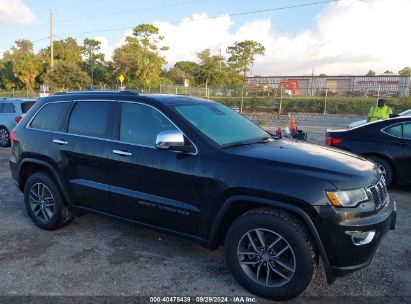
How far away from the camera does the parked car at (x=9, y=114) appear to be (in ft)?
38.8

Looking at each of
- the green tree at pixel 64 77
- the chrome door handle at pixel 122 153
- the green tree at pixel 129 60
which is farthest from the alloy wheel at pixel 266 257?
the green tree at pixel 129 60

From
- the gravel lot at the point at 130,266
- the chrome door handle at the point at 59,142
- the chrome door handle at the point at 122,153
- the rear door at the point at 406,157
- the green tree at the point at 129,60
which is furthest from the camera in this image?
the green tree at the point at 129,60

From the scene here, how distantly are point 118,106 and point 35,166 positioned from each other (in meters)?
1.64

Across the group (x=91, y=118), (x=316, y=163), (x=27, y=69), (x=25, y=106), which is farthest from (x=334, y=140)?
(x=27, y=69)

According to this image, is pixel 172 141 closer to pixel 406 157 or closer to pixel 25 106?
pixel 406 157

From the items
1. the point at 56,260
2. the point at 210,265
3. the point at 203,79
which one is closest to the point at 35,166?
the point at 56,260

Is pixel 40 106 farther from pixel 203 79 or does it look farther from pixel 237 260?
pixel 203 79

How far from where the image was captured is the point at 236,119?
14.6 feet

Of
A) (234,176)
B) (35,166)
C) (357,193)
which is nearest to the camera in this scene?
(357,193)

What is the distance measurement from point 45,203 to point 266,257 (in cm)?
299

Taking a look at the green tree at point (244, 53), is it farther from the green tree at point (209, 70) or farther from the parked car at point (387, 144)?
the parked car at point (387, 144)

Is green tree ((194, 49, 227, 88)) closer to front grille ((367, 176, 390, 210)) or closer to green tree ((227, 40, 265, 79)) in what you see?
green tree ((227, 40, 265, 79))

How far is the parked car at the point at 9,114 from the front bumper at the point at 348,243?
11.3 metres

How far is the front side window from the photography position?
3.83 metres
